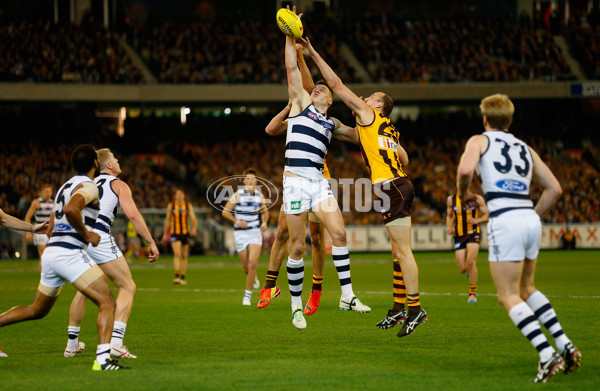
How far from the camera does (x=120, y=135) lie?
164 ft

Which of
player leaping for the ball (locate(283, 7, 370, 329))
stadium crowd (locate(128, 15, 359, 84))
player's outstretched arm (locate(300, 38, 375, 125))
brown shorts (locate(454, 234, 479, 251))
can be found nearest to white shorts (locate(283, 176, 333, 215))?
player leaping for the ball (locate(283, 7, 370, 329))

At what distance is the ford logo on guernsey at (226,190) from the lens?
41894mm

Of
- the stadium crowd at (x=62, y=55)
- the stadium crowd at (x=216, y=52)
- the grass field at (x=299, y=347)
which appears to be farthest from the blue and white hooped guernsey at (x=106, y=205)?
the stadium crowd at (x=216, y=52)

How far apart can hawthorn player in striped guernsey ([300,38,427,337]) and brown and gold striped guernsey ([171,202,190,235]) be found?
42.6 feet

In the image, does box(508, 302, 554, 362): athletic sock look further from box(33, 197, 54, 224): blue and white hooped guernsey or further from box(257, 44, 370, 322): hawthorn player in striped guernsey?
box(33, 197, 54, 224): blue and white hooped guernsey

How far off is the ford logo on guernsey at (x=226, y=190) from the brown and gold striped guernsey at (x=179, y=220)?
1684cm

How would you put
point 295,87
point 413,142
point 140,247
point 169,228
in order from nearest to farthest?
point 295,87 < point 169,228 < point 140,247 < point 413,142

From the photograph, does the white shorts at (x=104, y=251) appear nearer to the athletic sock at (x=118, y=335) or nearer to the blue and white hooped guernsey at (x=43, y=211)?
the athletic sock at (x=118, y=335)

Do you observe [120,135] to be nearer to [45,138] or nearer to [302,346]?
[45,138]

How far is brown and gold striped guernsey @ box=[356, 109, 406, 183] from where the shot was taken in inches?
432

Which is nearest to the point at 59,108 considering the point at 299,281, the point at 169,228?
the point at 169,228

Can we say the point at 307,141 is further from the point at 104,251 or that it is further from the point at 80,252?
the point at 80,252

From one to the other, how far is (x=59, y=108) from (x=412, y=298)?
42476 mm

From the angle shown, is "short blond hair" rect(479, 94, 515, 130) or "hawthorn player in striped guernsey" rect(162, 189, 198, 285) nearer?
"short blond hair" rect(479, 94, 515, 130)
